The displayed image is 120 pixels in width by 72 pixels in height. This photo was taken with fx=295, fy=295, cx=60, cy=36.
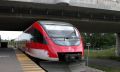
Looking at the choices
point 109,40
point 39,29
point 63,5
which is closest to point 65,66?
point 39,29

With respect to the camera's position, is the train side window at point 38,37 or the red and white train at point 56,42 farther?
the train side window at point 38,37

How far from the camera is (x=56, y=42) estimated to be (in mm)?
18078

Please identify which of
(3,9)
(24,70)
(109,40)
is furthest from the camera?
(109,40)

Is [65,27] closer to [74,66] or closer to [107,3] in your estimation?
[74,66]

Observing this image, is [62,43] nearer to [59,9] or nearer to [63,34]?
[63,34]

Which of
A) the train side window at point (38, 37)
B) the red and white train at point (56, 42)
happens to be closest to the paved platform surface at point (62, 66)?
the red and white train at point (56, 42)

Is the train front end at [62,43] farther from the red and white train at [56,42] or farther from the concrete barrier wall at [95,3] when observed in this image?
the concrete barrier wall at [95,3]

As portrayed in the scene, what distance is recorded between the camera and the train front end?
17.5 m

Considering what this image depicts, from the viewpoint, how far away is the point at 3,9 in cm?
2491

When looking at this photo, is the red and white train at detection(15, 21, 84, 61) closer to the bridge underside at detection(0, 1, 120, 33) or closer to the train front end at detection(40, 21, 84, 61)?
the train front end at detection(40, 21, 84, 61)


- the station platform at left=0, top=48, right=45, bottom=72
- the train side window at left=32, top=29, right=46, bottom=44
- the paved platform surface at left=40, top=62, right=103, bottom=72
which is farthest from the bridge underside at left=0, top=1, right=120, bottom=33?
the paved platform surface at left=40, top=62, right=103, bottom=72

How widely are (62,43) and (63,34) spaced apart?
47.8 inches

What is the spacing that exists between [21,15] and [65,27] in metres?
6.90

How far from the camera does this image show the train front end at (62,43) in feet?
57.3
